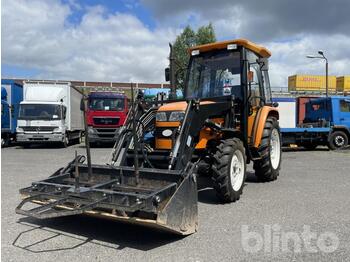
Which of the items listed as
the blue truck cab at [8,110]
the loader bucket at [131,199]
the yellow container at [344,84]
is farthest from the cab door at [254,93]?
the yellow container at [344,84]

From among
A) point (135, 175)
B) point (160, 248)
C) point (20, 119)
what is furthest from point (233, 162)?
point (20, 119)

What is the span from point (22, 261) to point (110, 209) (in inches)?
46.2

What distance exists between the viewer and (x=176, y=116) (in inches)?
298

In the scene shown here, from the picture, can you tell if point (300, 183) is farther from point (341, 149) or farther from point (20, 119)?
point (20, 119)

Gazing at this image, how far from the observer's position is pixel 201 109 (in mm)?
7418

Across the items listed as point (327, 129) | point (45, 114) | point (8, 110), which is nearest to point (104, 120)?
point (45, 114)

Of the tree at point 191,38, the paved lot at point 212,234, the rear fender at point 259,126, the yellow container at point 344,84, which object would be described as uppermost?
the tree at point 191,38

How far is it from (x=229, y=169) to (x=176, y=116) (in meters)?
1.34

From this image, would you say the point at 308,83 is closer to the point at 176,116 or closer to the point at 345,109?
the point at 345,109

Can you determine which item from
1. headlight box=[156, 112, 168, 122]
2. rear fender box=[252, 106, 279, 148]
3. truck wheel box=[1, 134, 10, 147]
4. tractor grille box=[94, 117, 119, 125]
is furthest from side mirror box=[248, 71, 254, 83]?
truck wheel box=[1, 134, 10, 147]

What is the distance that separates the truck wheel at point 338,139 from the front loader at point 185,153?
10.7 metres

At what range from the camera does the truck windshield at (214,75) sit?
345 inches

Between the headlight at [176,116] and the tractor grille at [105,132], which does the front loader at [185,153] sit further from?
the tractor grille at [105,132]

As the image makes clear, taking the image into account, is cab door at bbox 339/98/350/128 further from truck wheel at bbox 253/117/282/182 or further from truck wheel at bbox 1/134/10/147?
truck wheel at bbox 1/134/10/147
